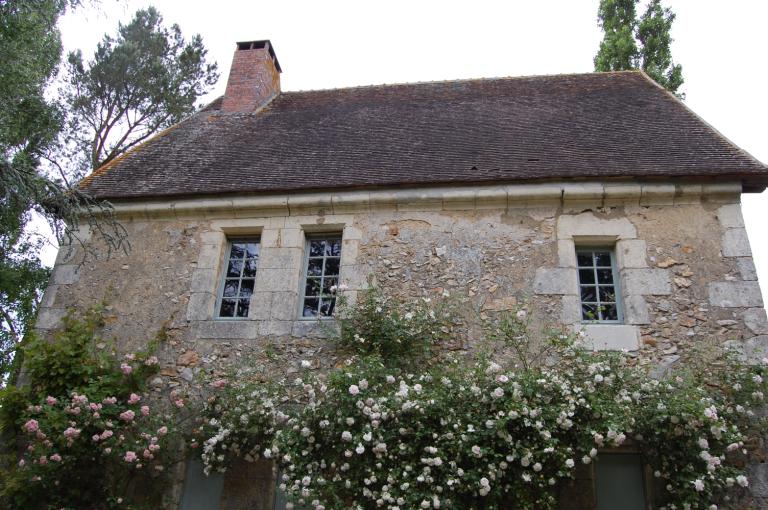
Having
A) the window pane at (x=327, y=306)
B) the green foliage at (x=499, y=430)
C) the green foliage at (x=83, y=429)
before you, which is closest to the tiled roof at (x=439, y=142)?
the window pane at (x=327, y=306)

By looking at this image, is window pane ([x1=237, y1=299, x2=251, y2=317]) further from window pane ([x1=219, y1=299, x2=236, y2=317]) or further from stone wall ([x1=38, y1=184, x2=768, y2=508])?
stone wall ([x1=38, y1=184, x2=768, y2=508])

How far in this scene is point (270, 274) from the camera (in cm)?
614

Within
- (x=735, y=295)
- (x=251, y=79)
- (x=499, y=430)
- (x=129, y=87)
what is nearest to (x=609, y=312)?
(x=735, y=295)

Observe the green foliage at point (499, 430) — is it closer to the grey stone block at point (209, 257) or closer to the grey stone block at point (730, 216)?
the grey stone block at point (730, 216)

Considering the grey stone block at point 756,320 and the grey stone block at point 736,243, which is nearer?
the grey stone block at point 756,320

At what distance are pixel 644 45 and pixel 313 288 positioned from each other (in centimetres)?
857

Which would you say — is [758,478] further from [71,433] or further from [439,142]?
[71,433]

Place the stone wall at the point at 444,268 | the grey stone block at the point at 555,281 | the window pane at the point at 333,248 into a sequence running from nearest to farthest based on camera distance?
the stone wall at the point at 444,268 < the grey stone block at the point at 555,281 < the window pane at the point at 333,248

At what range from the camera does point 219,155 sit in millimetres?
7527

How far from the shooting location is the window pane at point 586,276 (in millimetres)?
5785

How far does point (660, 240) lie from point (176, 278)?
4.93m

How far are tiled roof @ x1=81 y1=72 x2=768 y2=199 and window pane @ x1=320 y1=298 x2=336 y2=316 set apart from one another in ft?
4.07

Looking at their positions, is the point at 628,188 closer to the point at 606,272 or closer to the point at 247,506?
the point at 606,272

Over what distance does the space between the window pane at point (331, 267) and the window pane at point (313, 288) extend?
5.6 inches
